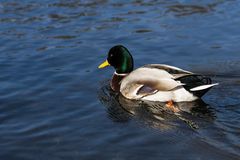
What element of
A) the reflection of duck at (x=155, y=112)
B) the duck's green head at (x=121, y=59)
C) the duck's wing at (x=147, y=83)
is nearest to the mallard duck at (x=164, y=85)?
the duck's wing at (x=147, y=83)

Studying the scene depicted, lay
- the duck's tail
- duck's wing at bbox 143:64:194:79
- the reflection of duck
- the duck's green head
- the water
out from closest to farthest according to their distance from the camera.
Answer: the water, the reflection of duck, the duck's tail, duck's wing at bbox 143:64:194:79, the duck's green head

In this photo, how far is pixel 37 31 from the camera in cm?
1452

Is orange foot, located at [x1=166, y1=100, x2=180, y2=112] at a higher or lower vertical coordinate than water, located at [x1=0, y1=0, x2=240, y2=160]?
lower

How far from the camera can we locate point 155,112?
9.09 m

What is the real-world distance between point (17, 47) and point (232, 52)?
485 centimetres

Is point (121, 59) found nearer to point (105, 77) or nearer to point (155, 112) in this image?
point (105, 77)

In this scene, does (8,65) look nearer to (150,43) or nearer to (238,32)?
(150,43)

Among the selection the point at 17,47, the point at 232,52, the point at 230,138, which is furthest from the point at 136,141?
the point at 17,47

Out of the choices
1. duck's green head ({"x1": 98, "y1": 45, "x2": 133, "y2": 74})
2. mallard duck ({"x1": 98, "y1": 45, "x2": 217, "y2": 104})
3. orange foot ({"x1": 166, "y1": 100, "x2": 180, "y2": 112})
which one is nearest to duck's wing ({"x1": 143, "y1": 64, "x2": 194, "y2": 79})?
mallard duck ({"x1": 98, "y1": 45, "x2": 217, "y2": 104})

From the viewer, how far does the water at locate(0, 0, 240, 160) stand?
7.69 meters

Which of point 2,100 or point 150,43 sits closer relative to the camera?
point 2,100

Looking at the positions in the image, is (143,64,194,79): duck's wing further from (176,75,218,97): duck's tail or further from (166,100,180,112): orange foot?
(166,100,180,112): orange foot

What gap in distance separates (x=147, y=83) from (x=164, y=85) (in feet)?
1.08

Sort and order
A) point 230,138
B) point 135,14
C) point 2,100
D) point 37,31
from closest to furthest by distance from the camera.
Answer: point 230,138
point 2,100
point 37,31
point 135,14
